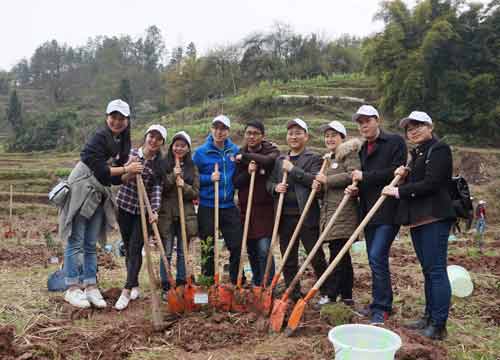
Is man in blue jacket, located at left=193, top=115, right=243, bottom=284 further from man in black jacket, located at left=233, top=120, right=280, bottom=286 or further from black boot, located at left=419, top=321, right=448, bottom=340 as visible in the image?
black boot, located at left=419, top=321, right=448, bottom=340

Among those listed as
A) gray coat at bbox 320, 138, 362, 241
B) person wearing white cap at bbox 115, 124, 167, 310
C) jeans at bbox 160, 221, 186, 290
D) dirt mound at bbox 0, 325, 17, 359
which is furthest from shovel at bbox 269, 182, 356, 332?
dirt mound at bbox 0, 325, 17, 359

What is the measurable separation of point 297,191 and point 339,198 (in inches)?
16.3

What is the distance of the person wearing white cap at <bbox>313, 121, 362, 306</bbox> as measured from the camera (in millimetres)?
3865

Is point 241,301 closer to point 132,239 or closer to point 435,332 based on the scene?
point 132,239

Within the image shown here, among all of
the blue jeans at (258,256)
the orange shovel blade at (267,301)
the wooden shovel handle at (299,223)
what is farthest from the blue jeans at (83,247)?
the wooden shovel handle at (299,223)

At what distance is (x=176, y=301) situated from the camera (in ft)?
12.8

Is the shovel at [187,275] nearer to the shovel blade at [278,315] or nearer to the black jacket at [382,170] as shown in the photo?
the shovel blade at [278,315]

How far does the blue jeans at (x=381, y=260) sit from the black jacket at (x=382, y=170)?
0.26 feet

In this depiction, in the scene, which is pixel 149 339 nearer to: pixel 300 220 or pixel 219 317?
pixel 219 317

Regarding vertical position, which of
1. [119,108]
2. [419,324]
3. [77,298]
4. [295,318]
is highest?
[119,108]

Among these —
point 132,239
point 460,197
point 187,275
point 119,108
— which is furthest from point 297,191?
point 119,108

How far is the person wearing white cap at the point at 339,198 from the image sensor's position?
12.7 ft

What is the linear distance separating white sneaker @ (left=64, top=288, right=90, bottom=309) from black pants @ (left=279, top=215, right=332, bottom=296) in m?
1.95

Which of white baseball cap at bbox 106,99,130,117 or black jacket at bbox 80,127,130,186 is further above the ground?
white baseball cap at bbox 106,99,130,117
